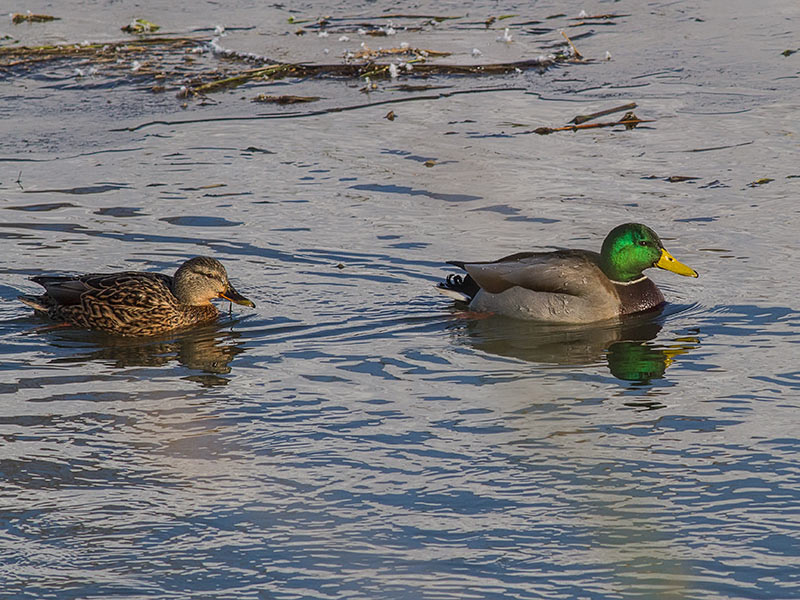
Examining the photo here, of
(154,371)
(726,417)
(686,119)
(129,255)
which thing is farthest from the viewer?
(686,119)

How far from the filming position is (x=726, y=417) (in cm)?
644

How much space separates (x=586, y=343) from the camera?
8.05 meters

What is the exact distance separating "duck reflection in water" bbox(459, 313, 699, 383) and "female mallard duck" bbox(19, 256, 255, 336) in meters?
1.54

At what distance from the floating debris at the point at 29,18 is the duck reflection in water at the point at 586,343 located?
10.4 metres

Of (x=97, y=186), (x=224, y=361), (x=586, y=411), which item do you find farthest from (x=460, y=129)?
(x=586, y=411)

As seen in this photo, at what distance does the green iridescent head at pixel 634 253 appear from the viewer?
8.58 metres

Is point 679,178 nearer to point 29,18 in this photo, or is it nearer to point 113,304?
point 113,304

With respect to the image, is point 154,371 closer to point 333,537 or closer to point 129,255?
point 129,255

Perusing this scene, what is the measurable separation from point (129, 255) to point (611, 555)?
17.3ft

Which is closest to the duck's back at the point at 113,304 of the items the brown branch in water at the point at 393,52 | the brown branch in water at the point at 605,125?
the brown branch in water at the point at 605,125

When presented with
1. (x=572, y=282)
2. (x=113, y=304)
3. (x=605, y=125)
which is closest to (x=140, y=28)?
(x=605, y=125)

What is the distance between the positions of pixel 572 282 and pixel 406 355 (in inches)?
57.6

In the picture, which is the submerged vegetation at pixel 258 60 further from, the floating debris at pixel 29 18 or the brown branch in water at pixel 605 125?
the brown branch in water at pixel 605 125

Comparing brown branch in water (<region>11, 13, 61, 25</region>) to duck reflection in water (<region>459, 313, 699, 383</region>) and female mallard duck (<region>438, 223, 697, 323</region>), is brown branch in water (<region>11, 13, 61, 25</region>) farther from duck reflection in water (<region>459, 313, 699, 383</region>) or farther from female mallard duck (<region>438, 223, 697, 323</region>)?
duck reflection in water (<region>459, 313, 699, 383</region>)
